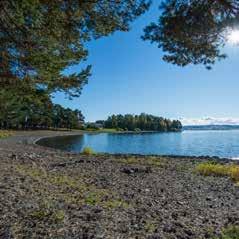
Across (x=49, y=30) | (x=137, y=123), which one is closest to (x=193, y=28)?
(x=49, y=30)

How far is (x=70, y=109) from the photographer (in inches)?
5418

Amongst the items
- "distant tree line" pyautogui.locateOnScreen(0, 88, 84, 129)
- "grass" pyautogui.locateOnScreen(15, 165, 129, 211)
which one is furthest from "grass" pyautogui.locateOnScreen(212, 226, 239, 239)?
"distant tree line" pyautogui.locateOnScreen(0, 88, 84, 129)

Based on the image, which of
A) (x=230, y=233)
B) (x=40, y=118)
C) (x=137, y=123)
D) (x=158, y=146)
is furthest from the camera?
(x=137, y=123)

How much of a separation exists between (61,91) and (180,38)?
4.77 m

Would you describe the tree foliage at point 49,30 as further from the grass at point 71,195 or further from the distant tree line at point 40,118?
the distant tree line at point 40,118

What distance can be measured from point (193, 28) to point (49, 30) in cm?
358

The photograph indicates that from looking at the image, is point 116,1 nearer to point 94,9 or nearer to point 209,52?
point 94,9

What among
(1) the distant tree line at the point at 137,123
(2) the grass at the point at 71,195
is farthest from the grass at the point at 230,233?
(1) the distant tree line at the point at 137,123

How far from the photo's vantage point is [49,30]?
29.4 ft

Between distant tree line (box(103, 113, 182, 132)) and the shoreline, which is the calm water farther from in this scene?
distant tree line (box(103, 113, 182, 132))

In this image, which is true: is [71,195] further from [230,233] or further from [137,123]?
[137,123]

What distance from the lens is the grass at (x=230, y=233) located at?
652cm

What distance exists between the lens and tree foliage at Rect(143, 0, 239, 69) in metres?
9.09

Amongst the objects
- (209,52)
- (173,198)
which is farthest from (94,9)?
(173,198)
